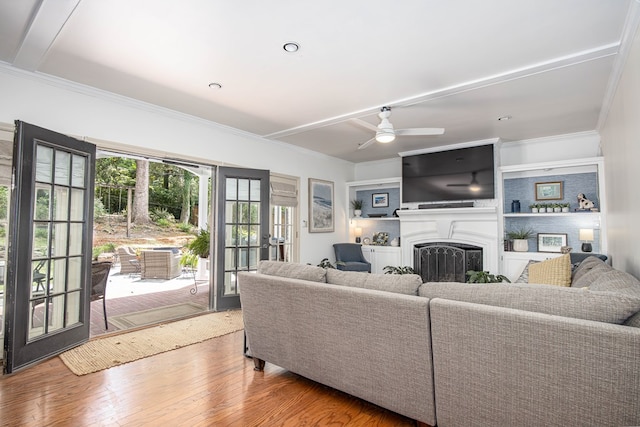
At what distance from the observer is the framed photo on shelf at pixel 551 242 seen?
4.93 metres

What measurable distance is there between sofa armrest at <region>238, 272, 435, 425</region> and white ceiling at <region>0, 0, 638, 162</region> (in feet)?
5.93

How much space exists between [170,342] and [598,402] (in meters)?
3.30

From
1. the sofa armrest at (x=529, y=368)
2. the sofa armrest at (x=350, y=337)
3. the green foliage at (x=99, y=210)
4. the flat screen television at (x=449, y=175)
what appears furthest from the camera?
the green foliage at (x=99, y=210)

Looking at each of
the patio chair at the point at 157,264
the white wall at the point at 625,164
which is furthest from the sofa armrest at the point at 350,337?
the patio chair at the point at 157,264

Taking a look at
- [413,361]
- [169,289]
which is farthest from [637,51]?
[169,289]

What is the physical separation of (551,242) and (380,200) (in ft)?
9.85

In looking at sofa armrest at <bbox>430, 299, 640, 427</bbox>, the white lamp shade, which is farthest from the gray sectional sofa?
the white lamp shade

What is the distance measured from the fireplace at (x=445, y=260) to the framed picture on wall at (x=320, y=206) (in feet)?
5.55

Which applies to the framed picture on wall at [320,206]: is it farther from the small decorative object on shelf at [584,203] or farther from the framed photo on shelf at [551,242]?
the small decorative object on shelf at [584,203]

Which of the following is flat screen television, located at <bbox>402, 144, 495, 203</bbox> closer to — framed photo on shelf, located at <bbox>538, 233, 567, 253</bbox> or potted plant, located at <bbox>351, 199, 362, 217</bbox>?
framed photo on shelf, located at <bbox>538, 233, 567, 253</bbox>

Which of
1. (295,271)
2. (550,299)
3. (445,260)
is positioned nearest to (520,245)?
(445,260)

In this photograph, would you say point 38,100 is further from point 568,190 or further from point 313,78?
point 568,190

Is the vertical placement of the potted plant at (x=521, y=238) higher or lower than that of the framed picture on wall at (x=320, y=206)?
lower

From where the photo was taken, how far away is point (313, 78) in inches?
123
